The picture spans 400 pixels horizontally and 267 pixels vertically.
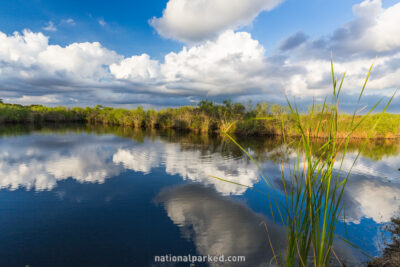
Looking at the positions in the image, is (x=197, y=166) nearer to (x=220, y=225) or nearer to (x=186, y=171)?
(x=186, y=171)

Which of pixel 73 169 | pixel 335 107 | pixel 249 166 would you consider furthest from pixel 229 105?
pixel 335 107

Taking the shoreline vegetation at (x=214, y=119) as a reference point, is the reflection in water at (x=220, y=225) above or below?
below

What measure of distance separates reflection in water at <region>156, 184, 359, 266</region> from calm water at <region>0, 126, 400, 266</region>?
0.7 inches

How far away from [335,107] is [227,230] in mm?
3338

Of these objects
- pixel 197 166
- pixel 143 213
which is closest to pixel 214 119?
pixel 197 166

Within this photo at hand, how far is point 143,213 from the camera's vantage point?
4781mm

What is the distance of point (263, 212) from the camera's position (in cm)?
503

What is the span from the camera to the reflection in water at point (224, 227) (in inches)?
137

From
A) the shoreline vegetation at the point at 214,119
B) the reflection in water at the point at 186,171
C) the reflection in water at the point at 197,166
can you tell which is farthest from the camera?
the shoreline vegetation at the point at 214,119

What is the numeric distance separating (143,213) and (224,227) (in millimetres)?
1953

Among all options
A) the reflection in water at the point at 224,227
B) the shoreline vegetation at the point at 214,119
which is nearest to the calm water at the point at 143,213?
the reflection in water at the point at 224,227

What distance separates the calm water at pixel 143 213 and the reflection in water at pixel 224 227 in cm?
2

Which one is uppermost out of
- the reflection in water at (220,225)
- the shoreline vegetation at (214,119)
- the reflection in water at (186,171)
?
the shoreline vegetation at (214,119)

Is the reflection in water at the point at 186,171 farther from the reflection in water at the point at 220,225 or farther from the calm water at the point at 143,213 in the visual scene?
the reflection in water at the point at 220,225
